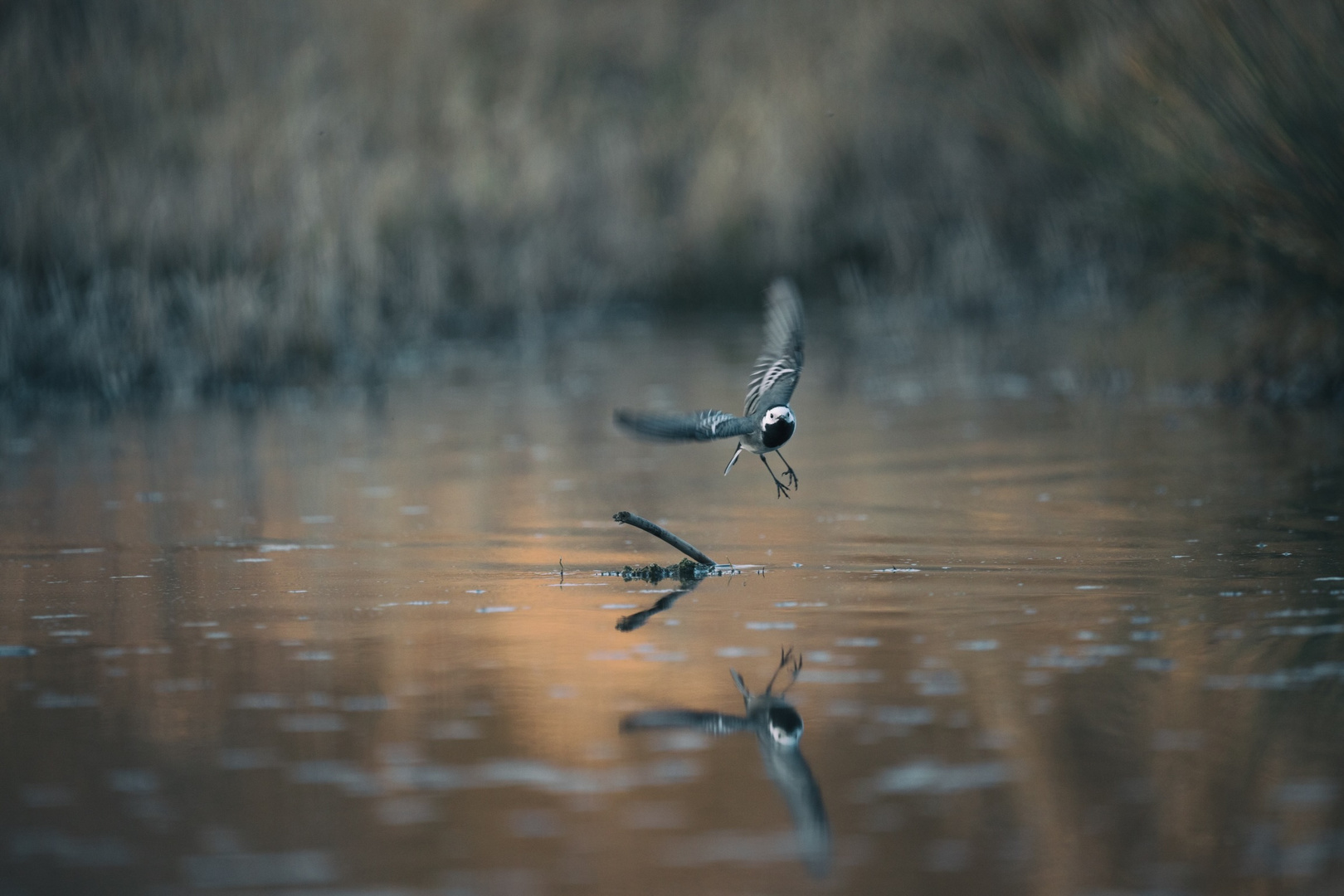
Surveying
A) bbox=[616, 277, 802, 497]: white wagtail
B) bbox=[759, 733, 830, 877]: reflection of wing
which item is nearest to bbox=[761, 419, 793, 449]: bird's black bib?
bbox=[616, 277, 802, 497]: white wagtail

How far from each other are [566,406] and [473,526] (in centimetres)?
461

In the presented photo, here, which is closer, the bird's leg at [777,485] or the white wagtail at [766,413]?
the white wagtail at [766,413]

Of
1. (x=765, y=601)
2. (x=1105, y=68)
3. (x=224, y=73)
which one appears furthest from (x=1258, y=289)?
(x=224, y=73)

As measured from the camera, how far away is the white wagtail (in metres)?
5.86

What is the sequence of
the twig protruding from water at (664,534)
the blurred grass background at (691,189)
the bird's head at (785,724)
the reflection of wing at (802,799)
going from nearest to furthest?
the reflection of wing at (802,799), the bird's head at (785,724), the twig protruding from water at (664,534), the blurred grass background at (691,189)

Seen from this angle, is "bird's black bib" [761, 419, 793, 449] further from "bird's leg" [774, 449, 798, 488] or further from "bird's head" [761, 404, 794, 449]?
"bird's leg" [774, 449, 798, 488]

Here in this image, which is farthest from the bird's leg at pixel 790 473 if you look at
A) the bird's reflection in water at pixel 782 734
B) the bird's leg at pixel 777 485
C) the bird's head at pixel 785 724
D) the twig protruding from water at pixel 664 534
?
the bird's head at pixel 785 724

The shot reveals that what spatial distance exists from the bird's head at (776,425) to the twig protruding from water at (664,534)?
0.56 metres

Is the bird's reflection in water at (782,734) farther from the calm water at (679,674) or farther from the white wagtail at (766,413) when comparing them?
the white wagtail at (766,413)

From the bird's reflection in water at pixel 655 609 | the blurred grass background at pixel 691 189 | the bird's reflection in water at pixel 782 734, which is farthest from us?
the blurred grass background at pixel 691 189

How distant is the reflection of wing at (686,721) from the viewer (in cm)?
462

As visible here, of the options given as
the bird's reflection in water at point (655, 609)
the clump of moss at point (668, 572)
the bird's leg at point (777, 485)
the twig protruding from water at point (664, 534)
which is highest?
the bird's leg at point (777, 485)

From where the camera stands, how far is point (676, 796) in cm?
411

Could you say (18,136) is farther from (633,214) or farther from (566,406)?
(633,214)
